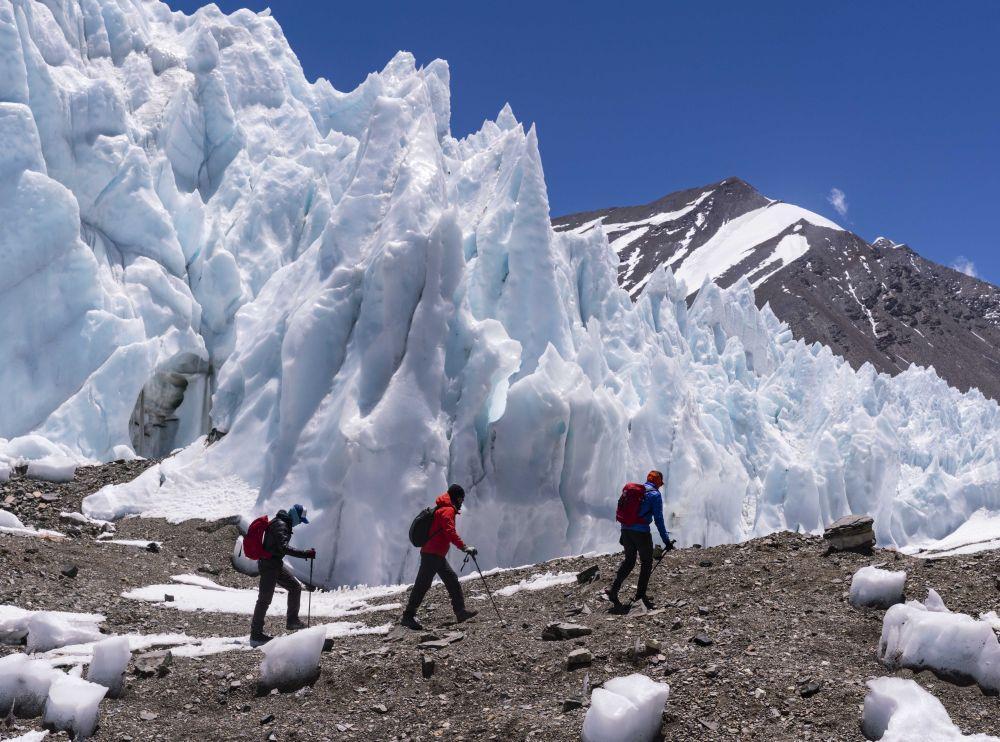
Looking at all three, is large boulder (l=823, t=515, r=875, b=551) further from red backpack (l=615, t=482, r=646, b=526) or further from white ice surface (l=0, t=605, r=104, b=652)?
white ice surface (l=0, t=605, r=104, b=652)

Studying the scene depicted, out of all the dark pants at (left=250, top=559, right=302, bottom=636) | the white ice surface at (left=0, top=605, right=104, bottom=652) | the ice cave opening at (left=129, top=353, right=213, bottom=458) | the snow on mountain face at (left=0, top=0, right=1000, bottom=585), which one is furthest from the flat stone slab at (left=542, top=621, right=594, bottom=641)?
the ice cave opening at (left=129, top=353, right=213, bottom=458)

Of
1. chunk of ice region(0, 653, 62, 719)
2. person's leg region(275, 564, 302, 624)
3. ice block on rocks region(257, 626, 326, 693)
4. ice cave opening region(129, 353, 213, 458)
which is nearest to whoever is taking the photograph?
chunk of ice region(0, 653, 62, 719)

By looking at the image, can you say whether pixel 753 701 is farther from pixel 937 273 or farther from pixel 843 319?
pixel 937 273

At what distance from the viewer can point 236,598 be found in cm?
1052

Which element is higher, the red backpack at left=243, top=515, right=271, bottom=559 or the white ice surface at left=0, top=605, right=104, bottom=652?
the red backpack at left=243, top=515, right=271, bottom=559

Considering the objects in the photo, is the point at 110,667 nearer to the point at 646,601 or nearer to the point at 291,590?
the point at 291,590

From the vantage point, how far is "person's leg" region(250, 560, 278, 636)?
25.3 feet

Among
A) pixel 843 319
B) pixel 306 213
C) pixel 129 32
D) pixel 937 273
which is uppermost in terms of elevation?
pixel 937 273

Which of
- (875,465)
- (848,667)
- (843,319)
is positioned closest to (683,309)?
(875,465)

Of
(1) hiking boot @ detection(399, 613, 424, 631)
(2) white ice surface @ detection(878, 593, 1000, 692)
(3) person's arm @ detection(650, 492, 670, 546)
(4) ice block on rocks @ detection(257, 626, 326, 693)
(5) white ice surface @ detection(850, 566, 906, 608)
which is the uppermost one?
(3) person's arm @ detection(650, 492, 670, 546)

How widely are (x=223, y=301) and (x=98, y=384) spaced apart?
628 cm

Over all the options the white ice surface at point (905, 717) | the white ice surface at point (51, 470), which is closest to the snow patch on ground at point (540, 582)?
the white ice surface at point (905, 717)

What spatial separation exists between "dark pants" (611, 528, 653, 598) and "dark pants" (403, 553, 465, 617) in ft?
4.59

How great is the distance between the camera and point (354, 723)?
5.68 m
